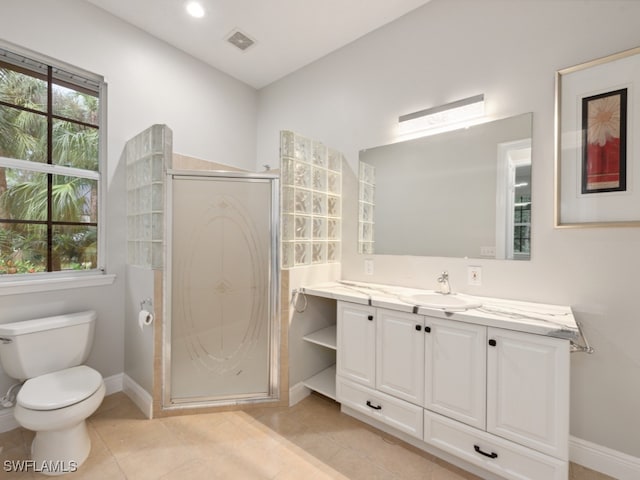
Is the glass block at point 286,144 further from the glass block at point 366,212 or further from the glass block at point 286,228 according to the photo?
the glass block at point 366,212

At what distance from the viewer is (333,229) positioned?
260cm

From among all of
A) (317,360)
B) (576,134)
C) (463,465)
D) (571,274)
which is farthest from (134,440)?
(576,134)

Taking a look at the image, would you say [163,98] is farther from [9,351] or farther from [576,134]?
[576,134]

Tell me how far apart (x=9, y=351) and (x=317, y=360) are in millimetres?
1972

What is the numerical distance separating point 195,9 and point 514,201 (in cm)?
261

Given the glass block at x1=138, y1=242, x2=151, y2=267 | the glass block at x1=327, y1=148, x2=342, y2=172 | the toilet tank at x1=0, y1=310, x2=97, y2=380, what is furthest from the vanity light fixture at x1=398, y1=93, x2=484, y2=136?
the toilet tank at x1=0, y1=310, x2=97, y2=380

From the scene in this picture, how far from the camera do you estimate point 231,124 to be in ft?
10.4

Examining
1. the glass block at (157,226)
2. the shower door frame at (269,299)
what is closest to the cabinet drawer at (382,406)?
the shower door frame at (269,299)

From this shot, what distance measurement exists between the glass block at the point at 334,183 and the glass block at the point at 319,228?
11.3 inches

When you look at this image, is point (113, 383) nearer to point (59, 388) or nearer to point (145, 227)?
point (59, 388)

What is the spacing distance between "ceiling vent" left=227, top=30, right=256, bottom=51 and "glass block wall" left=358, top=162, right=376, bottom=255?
1.45 m

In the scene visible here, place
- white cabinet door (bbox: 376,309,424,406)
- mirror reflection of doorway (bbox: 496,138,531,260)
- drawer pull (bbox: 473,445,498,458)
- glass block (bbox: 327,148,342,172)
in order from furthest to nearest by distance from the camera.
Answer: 1. glass block (bbox: 327,148,342,172)
2. mirror reflection of doorway (bbox: 496,138,531,260)
3. white cabinet door (bbox: 376,309,424,406)
4. drawer pull (bbox: 473,445,498,458)

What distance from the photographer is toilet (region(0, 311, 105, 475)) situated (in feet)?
5.01

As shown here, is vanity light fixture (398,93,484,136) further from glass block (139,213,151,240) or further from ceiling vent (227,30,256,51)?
glass block (139,213,151,240)
